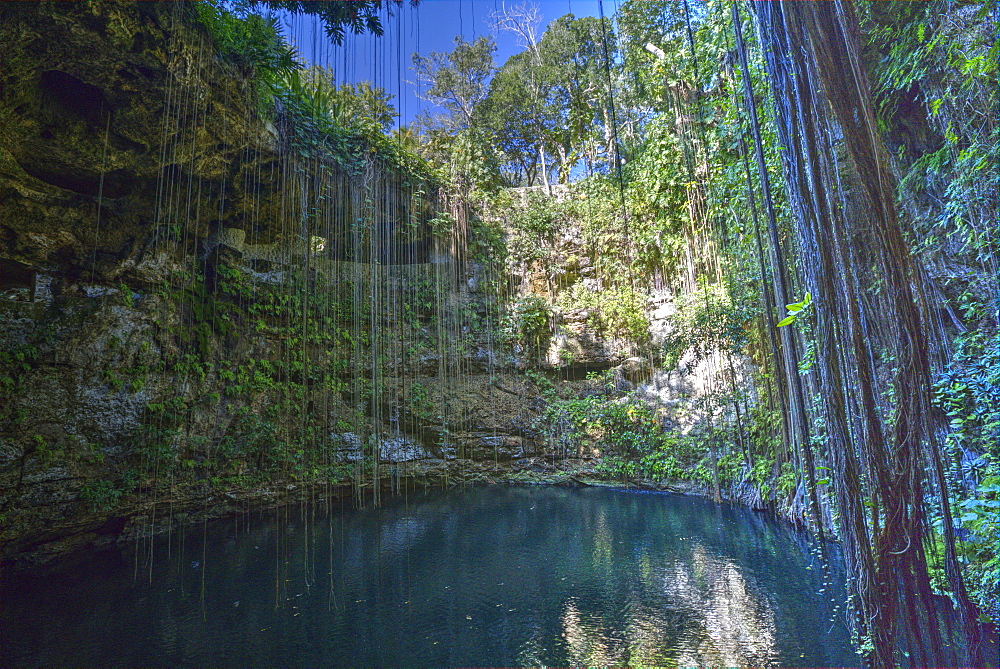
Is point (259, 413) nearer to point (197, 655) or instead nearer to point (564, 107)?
point (197, 655)

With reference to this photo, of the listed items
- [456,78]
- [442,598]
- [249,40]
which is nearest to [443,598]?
[442,598]

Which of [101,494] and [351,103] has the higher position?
[351,103]

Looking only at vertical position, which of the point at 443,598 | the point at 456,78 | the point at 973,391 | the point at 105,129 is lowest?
the point at 443,598

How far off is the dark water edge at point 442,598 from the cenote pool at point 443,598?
2 cm

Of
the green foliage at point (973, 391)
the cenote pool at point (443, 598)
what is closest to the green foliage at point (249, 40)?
the cenote pool at point (443, 598)

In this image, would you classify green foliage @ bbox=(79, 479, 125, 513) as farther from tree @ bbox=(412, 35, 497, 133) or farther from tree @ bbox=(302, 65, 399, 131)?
tree @ bbox=(412, 35, 497, 133)

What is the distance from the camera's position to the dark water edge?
322 cm

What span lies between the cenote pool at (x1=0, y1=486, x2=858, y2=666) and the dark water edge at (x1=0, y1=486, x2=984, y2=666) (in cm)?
2

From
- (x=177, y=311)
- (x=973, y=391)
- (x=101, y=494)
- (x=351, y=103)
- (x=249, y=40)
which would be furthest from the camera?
(x=351, y=103)

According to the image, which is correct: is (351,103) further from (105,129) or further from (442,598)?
(442,598)

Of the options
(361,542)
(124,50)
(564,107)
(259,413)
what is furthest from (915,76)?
(564,107)

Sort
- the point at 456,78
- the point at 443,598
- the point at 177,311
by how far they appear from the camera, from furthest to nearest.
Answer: the point at 456,78 < the point at 177,311 < the point at 443,598

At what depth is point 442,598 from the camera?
13.5 ft

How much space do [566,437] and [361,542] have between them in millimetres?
4850
